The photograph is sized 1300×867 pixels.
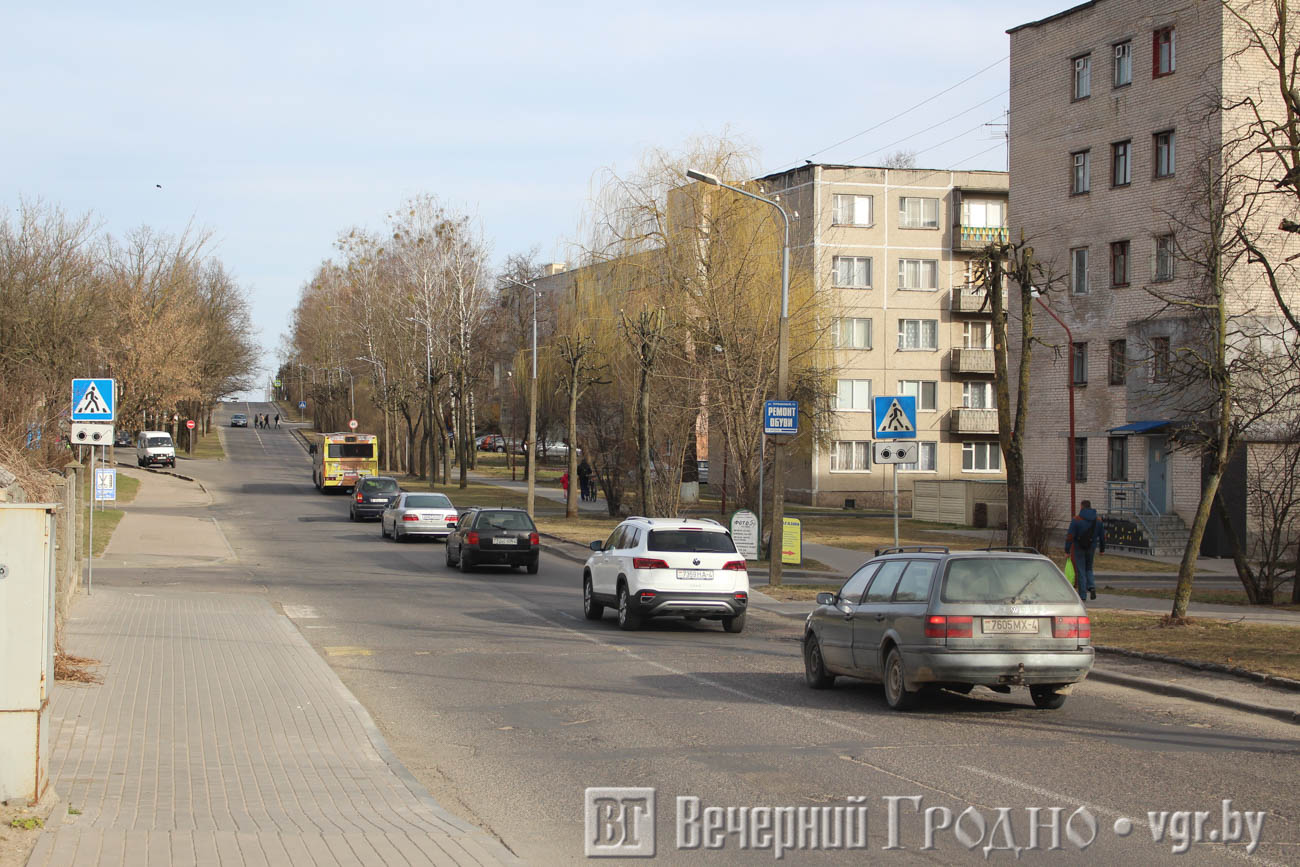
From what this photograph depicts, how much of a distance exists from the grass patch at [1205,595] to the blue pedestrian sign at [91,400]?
60.4 feet

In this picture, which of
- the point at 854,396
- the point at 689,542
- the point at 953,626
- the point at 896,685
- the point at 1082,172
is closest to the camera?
the point at 953,626

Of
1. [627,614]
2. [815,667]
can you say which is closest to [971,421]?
[627,614]

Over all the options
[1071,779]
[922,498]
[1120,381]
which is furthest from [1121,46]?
[1071,779]

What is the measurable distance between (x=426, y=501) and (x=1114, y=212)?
2316cm

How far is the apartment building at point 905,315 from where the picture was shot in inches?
2308

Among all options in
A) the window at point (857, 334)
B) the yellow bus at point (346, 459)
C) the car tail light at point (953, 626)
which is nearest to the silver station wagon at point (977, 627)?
the car tail light at point (953, 626)

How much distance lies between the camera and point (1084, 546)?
2267cm

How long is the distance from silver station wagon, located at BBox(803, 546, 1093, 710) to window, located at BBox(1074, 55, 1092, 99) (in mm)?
33260

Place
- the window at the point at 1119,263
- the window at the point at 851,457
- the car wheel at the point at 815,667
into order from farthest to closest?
the window at the point at 851,457
the window at the point at 1119,263
the car wheel at the point at 815,667

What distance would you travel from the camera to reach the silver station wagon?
11031 millimetres

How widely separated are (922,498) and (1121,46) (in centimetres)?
1855

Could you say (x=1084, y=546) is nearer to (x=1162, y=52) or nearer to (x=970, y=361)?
(x=1162, y=52)

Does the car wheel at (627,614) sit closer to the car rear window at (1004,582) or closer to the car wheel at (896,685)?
the car wheel at (896,685)

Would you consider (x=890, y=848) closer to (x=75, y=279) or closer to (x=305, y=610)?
(x=305, y=610)
